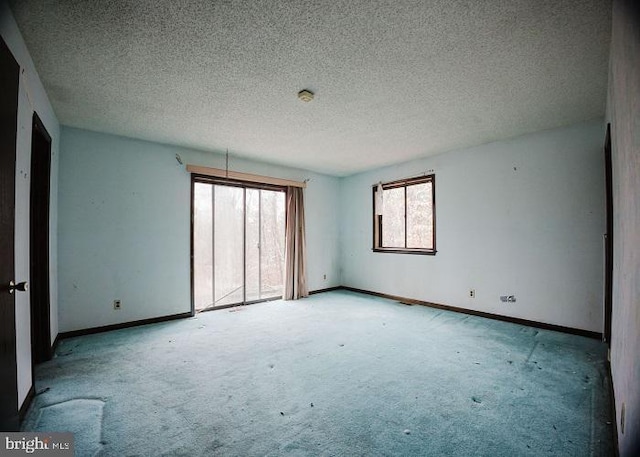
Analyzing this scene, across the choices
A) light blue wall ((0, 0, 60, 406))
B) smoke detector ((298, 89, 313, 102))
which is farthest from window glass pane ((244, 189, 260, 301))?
light blue wall ((0, 0, 60, 406))

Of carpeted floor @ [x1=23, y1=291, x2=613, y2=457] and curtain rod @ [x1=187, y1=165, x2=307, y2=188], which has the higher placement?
curtain rod @ [x1=187, y1=165, x2=307, y2=188]

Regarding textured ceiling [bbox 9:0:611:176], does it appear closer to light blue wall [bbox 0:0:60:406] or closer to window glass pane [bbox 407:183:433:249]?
light blue wall [bbox 0:0:60:406]

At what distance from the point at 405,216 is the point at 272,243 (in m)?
2.44

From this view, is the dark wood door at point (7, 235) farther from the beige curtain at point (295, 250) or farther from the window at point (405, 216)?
the window at point (405, 216)

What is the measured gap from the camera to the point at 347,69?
225 centimetres

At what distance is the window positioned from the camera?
190 inches

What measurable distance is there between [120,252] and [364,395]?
341 centimetres

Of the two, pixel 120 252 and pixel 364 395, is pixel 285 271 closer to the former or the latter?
pixel 120 252

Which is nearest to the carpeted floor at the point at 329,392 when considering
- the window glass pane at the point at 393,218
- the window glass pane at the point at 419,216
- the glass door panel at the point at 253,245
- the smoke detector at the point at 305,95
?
the glass door panel at the point at 253,245

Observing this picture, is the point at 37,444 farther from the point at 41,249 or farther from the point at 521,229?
the point at 521,229

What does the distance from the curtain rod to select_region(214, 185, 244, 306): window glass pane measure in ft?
0.92

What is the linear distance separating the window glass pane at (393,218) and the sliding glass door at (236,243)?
1.92m

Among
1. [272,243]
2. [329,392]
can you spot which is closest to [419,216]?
[272,243]

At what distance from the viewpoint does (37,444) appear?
1523mm
